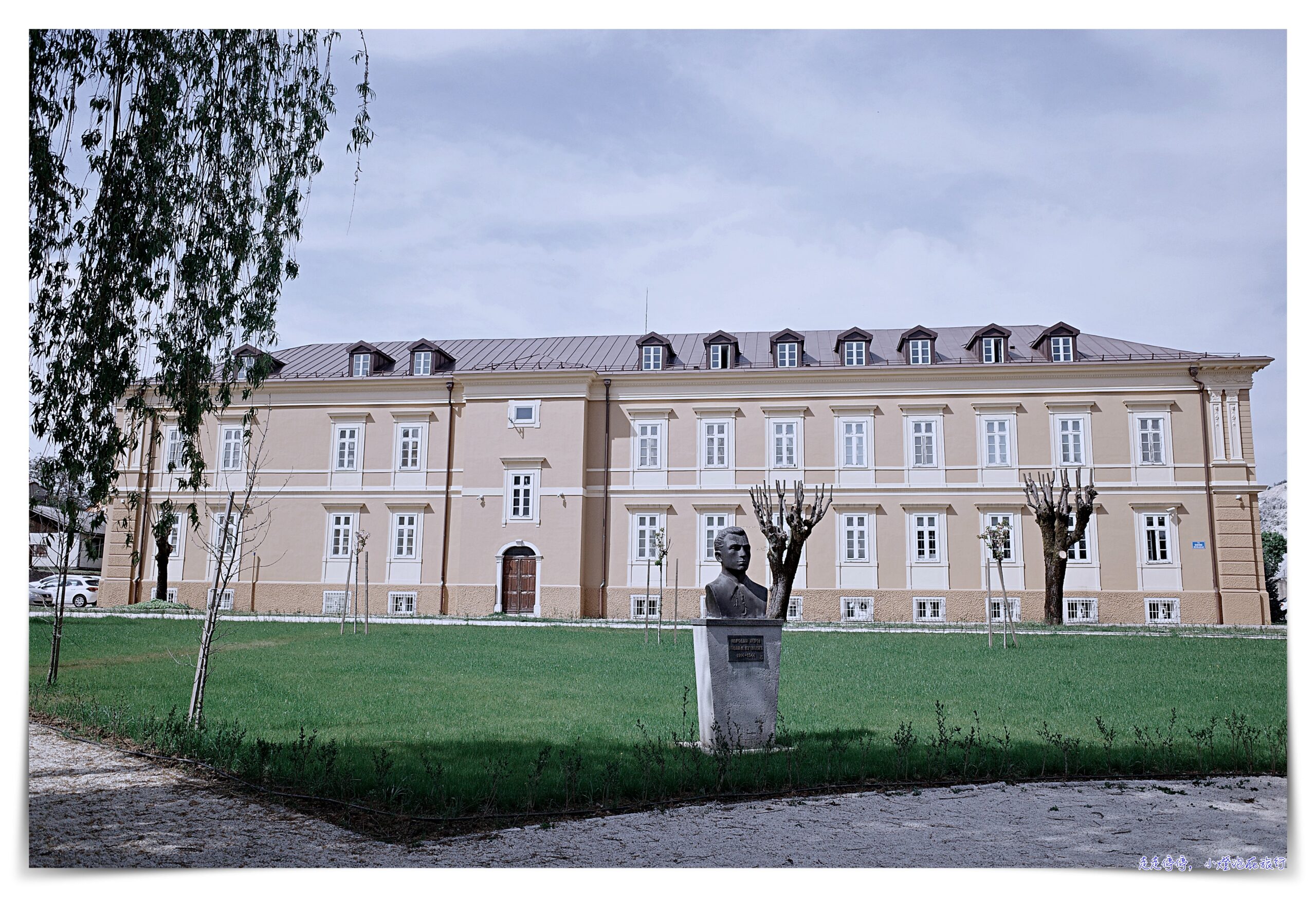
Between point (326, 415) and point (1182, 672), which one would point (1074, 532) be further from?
point (326, 415)

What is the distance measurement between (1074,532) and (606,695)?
11.6 meters

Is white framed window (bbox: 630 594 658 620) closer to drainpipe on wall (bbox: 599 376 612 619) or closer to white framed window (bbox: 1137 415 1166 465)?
drainpipe on wall (bbox: 599 376 612 619)

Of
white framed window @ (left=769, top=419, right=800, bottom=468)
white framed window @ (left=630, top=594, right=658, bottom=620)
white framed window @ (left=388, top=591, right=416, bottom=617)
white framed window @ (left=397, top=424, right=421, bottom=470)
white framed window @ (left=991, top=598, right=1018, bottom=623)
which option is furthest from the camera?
white framed window @ (left=397, top=424, right=421, bottom=470)

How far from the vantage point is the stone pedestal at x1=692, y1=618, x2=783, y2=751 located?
6.12m

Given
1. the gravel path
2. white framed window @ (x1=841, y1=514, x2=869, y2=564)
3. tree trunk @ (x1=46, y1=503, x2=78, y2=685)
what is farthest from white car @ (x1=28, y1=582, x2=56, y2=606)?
white framed window @ (x1=841, y1=514, x2=869, y2=564)

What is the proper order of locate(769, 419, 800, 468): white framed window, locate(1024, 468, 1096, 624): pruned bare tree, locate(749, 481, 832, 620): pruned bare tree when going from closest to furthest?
locate(749, 481, 832, 620): pruned bare tree, locate(1024, 468, 1096, 624): pruned bare tree, locate(769, 419, 800, 468): white framed window

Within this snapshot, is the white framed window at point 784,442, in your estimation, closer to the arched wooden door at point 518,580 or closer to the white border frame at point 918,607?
the white border frame at point 918,607

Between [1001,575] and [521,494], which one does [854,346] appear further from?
[1001,575]

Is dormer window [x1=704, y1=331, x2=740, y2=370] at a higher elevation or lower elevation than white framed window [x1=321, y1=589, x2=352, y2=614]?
higher

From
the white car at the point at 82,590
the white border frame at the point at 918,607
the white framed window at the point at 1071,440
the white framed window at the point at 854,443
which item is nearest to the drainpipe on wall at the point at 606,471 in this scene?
the white framed window at the point at 854,443

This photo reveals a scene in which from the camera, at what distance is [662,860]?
437 centimetres

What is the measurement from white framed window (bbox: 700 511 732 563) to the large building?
0.16 ft

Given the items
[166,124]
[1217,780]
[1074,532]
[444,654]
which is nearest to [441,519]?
[444,654]

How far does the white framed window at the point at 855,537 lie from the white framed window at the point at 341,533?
1063cm
